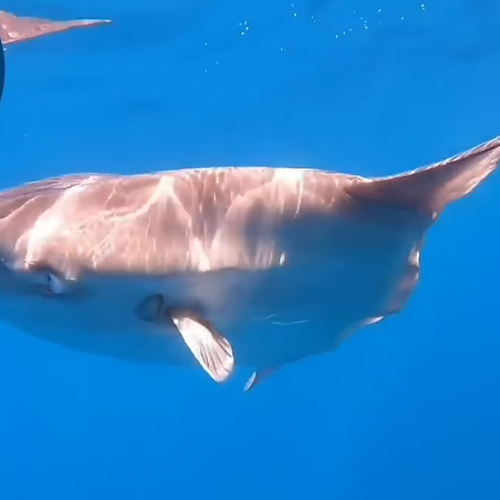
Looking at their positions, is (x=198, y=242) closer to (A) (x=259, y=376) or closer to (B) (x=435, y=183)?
(B) (x=435, y=183)

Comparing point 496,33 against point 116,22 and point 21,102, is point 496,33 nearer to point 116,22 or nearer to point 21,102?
point 116,22

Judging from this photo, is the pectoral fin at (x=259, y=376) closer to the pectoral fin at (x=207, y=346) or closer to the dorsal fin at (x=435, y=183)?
the pectoral fin at (x=207, y=346)

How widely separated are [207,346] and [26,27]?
382cm

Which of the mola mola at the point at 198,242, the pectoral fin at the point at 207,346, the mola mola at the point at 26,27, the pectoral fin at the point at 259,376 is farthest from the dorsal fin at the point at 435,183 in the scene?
the mola mola at the point at 26,27

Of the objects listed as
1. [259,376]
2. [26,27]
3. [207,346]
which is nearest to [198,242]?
[207,346]

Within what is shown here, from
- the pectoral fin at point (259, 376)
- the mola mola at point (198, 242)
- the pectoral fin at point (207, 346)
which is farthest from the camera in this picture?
the pectoral fin at point (259, 376)

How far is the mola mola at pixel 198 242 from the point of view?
10.0ft

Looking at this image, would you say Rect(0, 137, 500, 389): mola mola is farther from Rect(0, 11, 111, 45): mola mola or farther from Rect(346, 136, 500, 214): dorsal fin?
Rect(0, 11, 111, 45): mola mola

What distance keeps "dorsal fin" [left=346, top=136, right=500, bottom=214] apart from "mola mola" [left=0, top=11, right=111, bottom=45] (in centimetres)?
300

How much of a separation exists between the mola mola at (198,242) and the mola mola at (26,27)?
2.24 metres

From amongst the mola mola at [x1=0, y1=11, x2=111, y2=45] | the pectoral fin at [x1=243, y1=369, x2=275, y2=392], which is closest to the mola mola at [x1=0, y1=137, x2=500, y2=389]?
the pectoral fin at [x1=243, y1=369, x2=275, y2=392]

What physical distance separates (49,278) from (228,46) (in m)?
15.4

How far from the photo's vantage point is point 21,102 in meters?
18.7

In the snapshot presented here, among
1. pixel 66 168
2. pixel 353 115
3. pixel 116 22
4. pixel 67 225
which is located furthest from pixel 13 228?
pixel 66 168
